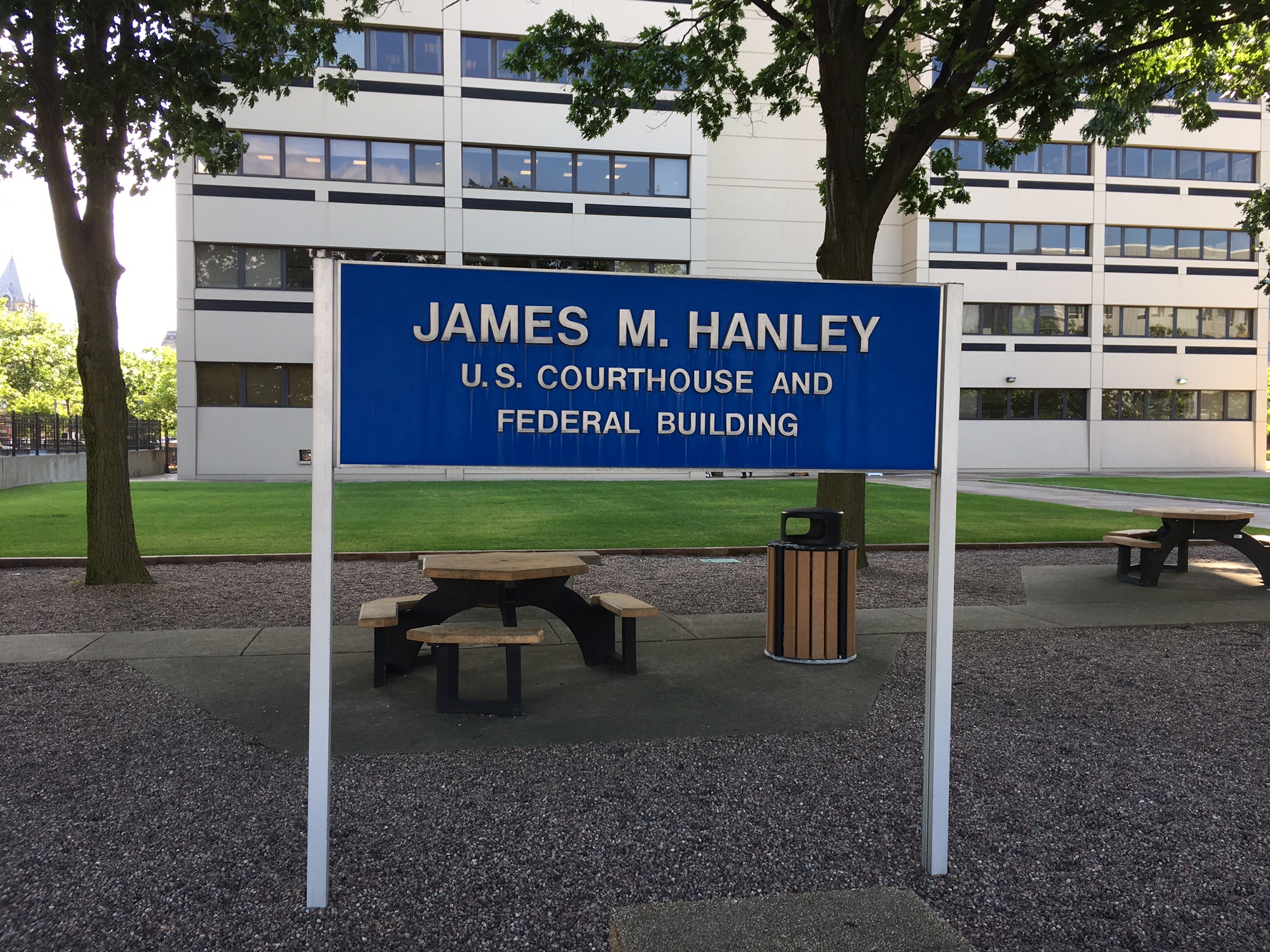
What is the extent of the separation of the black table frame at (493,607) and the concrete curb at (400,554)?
4014 mm

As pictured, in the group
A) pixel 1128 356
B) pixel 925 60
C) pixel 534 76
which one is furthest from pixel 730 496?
pixel 1128 356

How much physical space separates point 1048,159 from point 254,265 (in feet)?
106

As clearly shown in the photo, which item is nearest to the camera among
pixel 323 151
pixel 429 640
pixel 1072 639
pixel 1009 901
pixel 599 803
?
pixel 1009 901

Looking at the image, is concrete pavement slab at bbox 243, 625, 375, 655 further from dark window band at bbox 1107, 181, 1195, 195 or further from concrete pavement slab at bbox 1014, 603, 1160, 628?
dark window band at bbox 1107, 181, 1195, 195

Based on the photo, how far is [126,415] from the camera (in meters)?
10.3

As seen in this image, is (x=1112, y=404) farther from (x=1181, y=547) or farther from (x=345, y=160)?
(x=1181, y=547)

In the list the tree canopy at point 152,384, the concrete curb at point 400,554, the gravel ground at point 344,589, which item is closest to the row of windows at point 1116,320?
the concrete curb at point 400,554

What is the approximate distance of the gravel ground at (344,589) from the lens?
812 centimetres

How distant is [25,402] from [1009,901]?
64788 mm

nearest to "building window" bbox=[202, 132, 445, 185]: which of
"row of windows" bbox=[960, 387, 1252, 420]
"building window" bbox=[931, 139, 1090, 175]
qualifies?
"building window" bbox=[931, 139, 1090, 175]

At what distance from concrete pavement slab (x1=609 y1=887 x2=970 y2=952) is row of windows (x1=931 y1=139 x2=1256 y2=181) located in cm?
4083

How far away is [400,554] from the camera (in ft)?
38.8

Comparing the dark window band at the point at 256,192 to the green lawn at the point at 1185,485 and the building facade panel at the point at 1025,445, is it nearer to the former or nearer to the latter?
the green lawn at the point at 1185,485

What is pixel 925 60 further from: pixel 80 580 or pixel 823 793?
pixel 80 580
